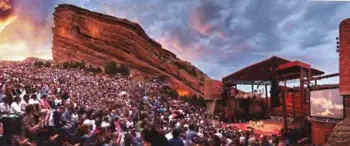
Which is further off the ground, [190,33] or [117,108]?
[190,33]

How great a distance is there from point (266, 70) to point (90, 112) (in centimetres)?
210

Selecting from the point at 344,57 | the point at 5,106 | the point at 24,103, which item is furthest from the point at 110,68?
the point at 344,57

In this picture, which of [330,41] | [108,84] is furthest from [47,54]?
[330,41]

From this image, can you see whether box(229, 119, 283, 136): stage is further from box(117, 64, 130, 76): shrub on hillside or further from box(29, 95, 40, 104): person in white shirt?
box(29, 95, 40, 104): person in white shirt

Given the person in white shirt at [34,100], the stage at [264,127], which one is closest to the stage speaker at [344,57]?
the stage at [264,127]

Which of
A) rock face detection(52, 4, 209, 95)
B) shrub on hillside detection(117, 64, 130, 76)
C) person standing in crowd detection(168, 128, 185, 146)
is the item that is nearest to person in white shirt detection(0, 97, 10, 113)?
rock face detection(52, 4, 209, 95)

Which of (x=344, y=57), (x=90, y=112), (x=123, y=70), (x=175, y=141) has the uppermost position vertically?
(x=344, y=57)

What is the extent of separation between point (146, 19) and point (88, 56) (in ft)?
2.35

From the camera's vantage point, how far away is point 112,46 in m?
4.87

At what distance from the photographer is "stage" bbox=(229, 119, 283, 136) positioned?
5496mm

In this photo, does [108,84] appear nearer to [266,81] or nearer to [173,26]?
[173,26]

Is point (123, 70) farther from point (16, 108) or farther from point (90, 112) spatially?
point (16, 108)

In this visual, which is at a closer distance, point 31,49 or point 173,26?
point 31,49

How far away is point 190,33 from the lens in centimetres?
525
